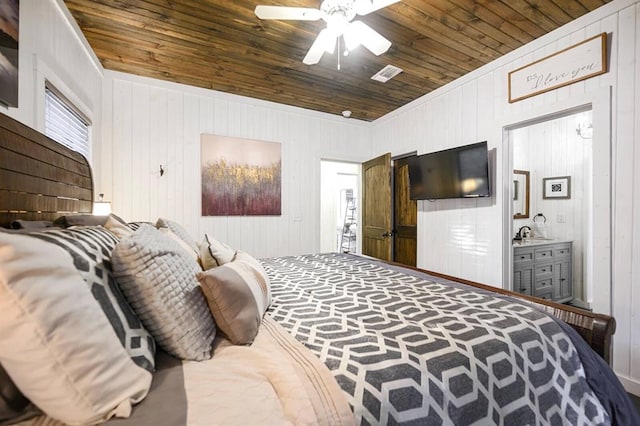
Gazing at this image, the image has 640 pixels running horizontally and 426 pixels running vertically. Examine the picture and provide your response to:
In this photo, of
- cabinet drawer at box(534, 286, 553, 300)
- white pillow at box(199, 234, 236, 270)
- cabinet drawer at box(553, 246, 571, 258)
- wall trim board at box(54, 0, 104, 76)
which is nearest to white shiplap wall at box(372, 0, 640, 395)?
cabinet drawer at box(534, 286, 553, 300)

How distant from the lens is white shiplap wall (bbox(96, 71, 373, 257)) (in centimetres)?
296

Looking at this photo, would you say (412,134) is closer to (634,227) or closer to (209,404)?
(634,227)

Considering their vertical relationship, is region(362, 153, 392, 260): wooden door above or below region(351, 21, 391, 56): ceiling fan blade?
below

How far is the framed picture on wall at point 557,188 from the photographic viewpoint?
12.4ft

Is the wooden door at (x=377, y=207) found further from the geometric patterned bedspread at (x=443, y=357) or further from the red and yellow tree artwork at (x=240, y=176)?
the geometric patterned bedspread at (x=443, y=357)

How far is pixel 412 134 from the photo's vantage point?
3.79 meters

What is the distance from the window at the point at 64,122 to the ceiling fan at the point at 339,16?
1508 millimetres

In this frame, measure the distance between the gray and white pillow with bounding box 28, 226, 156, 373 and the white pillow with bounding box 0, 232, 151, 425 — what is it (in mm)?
84

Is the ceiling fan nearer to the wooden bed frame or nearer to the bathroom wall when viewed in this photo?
the wooden bed frame

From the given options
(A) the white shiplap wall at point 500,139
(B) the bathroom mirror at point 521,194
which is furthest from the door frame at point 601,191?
(B) the bathroom mirror at point 521,194

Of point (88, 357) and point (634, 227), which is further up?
point (634, 227)

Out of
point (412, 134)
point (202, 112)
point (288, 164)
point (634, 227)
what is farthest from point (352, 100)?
point (634, 227)

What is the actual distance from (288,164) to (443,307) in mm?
3002

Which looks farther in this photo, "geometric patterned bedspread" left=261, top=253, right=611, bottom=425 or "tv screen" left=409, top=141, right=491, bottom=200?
"tv screen" left=409, top=141, right=491, bottom=200
